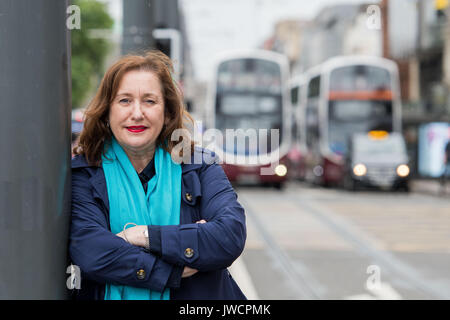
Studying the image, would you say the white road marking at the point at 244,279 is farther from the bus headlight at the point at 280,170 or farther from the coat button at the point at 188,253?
the bus headlight at the point at 280,170

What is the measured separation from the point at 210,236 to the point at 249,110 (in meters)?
18.0

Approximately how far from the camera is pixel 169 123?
7.36 feet

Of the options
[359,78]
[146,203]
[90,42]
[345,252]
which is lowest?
[345,252]

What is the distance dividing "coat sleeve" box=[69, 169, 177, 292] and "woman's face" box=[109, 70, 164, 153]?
0.96ft

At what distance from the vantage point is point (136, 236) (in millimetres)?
1985

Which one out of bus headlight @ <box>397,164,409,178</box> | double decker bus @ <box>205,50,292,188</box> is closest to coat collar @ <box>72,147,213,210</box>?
double decker bus @ <box>205,50,292,188</box>

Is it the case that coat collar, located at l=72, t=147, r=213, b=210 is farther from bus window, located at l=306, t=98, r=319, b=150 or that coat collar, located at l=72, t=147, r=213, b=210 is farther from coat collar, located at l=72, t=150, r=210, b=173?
bus window, located at l=306, t=98, r=319, b=150

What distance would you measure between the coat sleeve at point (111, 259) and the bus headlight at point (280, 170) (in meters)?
18.6

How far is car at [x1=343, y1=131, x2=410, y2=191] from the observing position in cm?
2008

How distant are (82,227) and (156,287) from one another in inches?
10.3

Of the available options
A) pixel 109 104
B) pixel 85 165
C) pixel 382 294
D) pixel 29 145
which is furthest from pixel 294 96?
pixel 29 145

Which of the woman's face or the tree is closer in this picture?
the woman's face

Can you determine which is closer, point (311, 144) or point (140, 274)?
point (140, 274)

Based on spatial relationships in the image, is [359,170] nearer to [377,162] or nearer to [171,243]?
[377,162]
